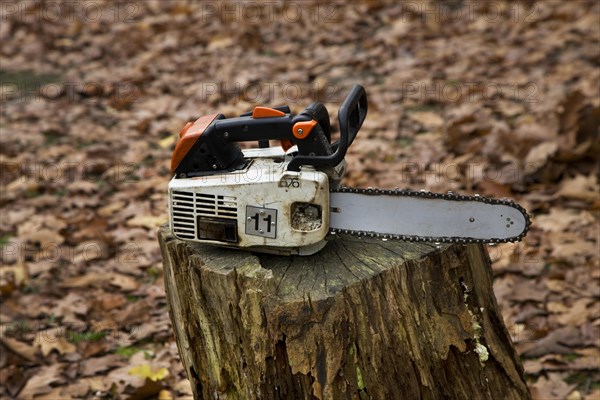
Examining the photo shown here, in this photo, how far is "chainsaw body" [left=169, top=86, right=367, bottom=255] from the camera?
2.49 meters

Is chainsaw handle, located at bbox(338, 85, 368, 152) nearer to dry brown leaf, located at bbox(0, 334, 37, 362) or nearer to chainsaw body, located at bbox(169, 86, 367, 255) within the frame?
chainsaw body, located at bbox(169, 86, 367, 255)

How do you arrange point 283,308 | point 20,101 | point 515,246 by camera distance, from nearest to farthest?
point 283,308, point 515,246, point 20,101

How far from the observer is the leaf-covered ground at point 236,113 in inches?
156

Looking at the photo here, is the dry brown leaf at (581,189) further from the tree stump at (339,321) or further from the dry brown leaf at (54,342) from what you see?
the dry brown leaf at (54,342)

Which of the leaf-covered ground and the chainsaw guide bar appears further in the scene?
the leaf-covered ground

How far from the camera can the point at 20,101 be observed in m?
7.54

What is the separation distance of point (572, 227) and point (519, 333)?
97 centimetres

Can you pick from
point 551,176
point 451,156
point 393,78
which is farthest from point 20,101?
point 551,176

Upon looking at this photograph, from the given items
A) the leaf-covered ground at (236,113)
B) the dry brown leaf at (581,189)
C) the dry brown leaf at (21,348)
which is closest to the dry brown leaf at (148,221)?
the leaf-covered ground at (236,113)

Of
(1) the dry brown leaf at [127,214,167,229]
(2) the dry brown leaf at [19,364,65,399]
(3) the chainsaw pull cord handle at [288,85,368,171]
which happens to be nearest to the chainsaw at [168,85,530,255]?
(3) the chainsaw pull cord handle at [288,85,368,171]

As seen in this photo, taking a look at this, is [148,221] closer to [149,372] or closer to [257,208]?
[149,372]

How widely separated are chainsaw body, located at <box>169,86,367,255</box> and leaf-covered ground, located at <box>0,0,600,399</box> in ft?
4.36

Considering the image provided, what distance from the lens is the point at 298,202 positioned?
2.49m

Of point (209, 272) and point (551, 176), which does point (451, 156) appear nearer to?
point (551, 176)
